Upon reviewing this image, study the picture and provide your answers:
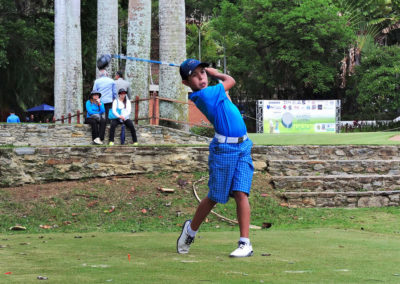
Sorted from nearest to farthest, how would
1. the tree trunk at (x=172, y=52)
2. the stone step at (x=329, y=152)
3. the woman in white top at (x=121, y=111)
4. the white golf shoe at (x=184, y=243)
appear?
the white golf shoe at (x=184, y=243) < the stone step at (x=329, y=152) < the woman in white top at (x=121, y=111) < the tree trunk at (x=172, y=52)

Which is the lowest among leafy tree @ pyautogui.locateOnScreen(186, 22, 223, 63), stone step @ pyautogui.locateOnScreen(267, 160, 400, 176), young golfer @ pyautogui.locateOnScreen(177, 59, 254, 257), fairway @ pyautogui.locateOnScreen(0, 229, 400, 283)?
fairway @ pyautogui.locateOnScreen(0, 229, 400, 283)

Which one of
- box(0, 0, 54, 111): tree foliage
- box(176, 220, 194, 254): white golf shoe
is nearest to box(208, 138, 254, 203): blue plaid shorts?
box(176, 220, 194, 254): white golf shoe

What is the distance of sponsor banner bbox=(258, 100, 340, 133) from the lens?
28750mm

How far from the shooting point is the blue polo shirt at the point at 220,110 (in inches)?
231

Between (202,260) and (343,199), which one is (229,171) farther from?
(343,199)

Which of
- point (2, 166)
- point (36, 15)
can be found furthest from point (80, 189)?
point (36, 15)

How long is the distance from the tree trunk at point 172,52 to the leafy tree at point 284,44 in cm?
1922

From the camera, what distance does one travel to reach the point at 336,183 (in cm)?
1136

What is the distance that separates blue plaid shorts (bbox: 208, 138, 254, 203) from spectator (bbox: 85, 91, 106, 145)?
8.92 metres

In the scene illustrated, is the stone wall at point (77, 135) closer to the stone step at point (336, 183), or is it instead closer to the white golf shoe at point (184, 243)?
the stone step at point (336, 183)

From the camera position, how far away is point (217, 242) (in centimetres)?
704

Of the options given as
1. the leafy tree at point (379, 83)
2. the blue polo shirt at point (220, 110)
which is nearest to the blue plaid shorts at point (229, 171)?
the blue polo shirt at point (220, 110)

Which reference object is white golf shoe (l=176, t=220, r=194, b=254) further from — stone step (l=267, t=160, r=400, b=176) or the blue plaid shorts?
stone step (l=267, t=160, r=400, b=176)

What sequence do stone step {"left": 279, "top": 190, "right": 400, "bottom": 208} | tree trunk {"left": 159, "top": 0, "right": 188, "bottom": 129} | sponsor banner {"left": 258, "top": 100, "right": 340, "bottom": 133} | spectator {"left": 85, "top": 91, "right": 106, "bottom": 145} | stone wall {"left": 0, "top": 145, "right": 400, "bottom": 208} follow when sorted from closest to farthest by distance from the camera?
stone wall {"left": 0, "top": 145, "right": 400, "bottom": 208} < stone step {"left": 279, "top": 190, "right": 400, "bottom": 208} < spectator {"left": 85, "top": 91, "right": 106, "bottom": 145} < tree trunk {"left": 159, "top": 0, "right": 188, "bottom": 129} < sponsor banner {"left": 258, "top": 100, "right": 340, "bottom": 133}
